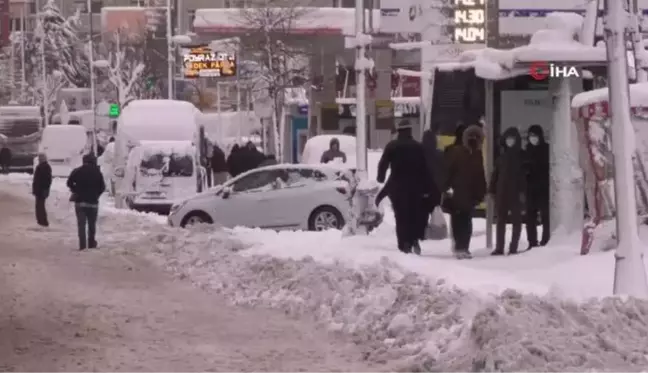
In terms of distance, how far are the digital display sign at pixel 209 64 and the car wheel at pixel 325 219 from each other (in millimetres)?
31709

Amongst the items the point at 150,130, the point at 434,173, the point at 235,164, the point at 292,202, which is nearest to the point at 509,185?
the point at 434,173

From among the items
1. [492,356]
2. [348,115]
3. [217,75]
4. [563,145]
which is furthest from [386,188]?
[217,75]

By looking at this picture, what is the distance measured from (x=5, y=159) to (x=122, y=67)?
16.0m

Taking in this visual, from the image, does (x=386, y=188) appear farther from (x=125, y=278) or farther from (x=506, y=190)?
(x=125, y=278)

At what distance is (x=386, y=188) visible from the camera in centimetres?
1725

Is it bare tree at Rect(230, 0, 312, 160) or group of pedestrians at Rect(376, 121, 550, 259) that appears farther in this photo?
bare tree at Rect(230, 0, 312, 160)

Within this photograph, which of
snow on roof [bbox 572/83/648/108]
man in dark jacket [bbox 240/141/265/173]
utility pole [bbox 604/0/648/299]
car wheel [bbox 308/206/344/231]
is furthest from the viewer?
man in dark jacket [bbox 240/141/265/173]

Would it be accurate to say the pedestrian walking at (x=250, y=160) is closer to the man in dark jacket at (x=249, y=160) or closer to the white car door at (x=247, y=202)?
the man in dark jacket at (x=249, y=160)

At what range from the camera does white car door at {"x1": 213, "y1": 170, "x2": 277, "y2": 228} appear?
84.9 feet

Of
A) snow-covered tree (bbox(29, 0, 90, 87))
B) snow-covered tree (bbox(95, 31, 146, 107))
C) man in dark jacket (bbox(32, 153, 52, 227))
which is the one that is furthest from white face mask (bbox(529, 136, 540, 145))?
snow-covered tree (bbox(29, 0, 90, 87))

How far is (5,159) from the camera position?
61.5 metres

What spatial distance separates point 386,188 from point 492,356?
7.89 meters

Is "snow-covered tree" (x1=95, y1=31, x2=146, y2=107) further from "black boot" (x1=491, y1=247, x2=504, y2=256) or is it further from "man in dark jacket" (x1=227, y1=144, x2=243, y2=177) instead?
"black boot" (x1=491, y1=247, x2=504, y2=256)

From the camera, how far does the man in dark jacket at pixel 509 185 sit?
16.9m
